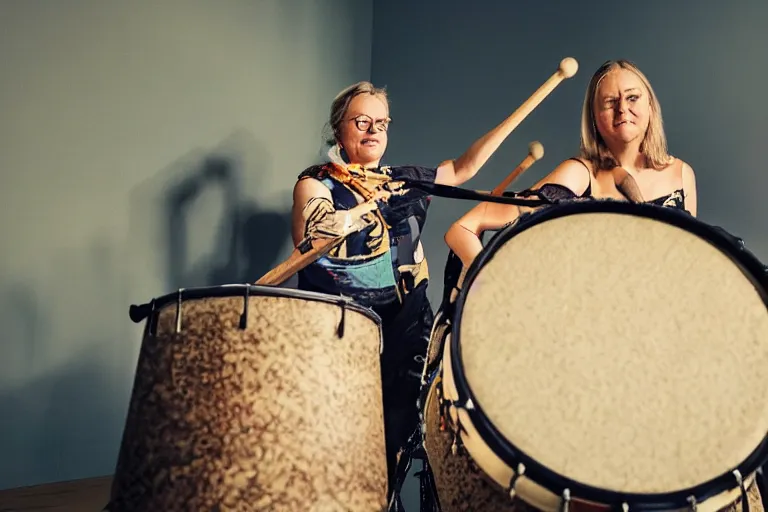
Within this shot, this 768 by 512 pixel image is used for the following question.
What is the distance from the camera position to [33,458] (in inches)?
60.4

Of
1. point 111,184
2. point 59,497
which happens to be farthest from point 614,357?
point 111,184

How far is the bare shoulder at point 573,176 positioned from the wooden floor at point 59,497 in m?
1.10

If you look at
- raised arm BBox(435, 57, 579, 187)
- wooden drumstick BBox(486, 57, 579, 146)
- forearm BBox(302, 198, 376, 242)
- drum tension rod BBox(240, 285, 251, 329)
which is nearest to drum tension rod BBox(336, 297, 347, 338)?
drum tension rod BBox(240, 285, 251, 329)

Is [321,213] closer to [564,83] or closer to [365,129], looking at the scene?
[365,129]

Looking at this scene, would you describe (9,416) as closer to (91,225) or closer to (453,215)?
(91,225)

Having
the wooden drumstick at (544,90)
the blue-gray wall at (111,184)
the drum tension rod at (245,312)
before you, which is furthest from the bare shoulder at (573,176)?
the blue-gray wall at (111,184)

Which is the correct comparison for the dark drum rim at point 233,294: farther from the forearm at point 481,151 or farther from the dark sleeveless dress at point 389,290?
the forearm at point 481,151

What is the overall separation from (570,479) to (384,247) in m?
0.94

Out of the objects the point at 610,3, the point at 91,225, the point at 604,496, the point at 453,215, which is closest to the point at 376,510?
the point at 604,496

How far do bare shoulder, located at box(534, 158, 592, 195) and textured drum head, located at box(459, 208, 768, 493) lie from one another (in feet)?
1.70

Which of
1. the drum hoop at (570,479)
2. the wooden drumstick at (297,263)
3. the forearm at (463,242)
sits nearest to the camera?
the drum hoop at (570,479)

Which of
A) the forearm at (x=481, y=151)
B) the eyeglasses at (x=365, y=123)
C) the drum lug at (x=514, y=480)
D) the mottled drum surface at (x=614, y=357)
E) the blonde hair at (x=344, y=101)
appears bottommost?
the drum lug at (x=514, y=480)

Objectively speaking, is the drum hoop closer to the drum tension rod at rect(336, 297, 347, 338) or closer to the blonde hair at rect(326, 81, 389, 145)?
the drum tension rod at rect(336, 297, 347, 338)

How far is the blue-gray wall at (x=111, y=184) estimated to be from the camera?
5.00 feet
